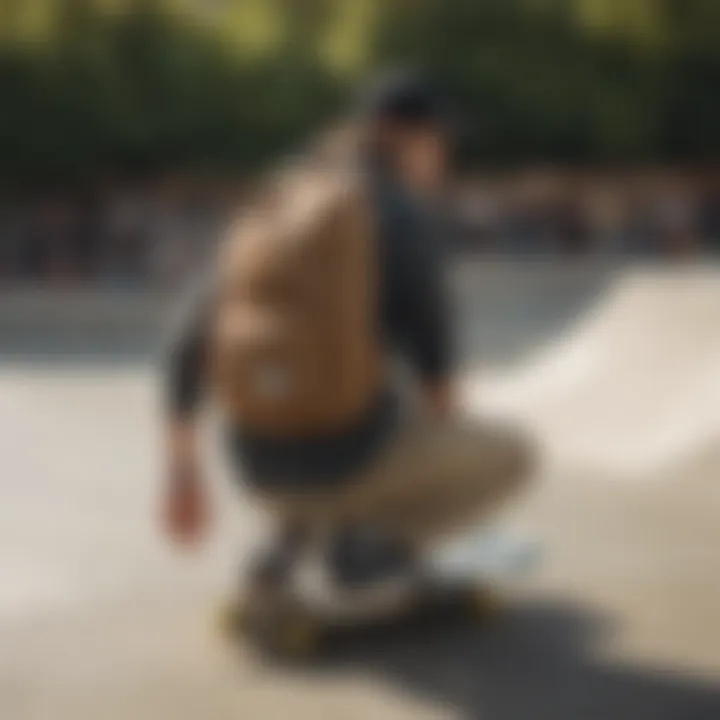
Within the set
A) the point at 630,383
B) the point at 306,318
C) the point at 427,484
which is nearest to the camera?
the point at 306,318

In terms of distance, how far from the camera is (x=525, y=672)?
198cm

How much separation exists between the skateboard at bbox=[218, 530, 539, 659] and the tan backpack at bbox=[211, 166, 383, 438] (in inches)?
12.1

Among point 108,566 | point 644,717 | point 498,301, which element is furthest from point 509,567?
point 498,301

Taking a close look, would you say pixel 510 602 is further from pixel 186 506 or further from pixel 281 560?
pixel 186 506

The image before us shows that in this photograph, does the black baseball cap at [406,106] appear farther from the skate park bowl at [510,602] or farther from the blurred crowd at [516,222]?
the blurred crowd at [516,222]

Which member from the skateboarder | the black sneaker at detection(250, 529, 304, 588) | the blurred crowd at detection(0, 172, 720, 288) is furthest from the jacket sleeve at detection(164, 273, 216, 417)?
the blurred crowd at detection(0, 172, 720, 288)

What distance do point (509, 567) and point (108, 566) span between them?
29.7 inches

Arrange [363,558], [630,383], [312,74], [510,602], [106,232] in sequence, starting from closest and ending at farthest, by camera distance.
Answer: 1. [363,558]
2. [510,602]
3. [630,383]
4. [312,74]
5. [106,232]

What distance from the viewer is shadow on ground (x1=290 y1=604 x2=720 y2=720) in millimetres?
1835

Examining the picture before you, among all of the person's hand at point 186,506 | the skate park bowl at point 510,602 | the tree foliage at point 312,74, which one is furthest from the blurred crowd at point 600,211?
the person's hand at point 186,506

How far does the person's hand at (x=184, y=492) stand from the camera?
6.61 feet

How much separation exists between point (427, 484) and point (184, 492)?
0.37 meters

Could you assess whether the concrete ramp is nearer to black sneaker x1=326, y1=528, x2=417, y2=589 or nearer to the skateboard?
the skateboard

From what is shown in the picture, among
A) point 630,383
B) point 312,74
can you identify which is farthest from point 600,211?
point 630,383
